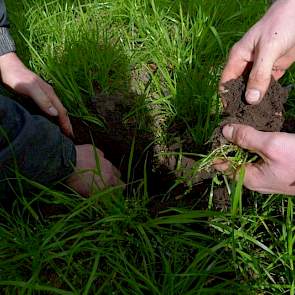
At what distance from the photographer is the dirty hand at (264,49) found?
4.98 ft

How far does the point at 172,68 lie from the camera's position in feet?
7.13

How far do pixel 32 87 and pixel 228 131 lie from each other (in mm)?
851

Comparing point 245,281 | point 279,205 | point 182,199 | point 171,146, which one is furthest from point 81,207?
point 279,205

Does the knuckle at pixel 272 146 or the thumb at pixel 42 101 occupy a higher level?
the knuckle at pixel 272 146

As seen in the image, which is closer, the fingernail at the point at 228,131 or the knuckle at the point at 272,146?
the knuckle at the point at 272,146

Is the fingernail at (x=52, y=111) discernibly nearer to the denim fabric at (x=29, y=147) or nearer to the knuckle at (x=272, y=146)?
the denim fabric at (x=29, y=147)

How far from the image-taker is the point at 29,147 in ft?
5.16

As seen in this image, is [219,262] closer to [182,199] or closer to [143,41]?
[182,199]

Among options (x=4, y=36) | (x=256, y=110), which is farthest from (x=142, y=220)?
(x=4, y=36)

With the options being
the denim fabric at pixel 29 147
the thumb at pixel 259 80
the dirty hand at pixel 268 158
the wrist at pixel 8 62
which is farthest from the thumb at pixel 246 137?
the wrist at pixel 8 62

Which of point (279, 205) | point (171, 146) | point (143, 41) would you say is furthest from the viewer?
point (143, 41)

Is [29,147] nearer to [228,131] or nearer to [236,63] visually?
[228,131]

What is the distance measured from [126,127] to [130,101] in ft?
0.52

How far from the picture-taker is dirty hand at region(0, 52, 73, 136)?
1845 mm
